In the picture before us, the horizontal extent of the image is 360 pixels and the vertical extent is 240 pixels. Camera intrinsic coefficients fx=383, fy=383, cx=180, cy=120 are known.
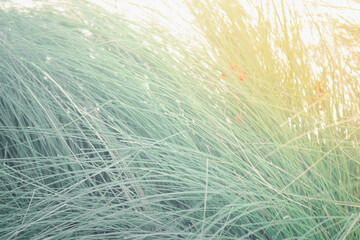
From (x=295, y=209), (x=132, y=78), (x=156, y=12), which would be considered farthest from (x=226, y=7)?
(x=295, y=209)

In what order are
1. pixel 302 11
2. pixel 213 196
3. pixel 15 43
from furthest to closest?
pixel 302 11, pixel 15 43, pixel 213 196

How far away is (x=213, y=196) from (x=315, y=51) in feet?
2.40

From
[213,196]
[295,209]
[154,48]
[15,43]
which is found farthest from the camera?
[15,43]

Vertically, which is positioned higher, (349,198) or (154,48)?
(154,48)

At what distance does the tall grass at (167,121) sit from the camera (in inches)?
42.5

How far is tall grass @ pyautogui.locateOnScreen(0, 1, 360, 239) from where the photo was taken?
42.5 inches

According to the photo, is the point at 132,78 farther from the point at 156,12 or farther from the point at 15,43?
the point at 15,43

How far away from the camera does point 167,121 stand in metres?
1.18

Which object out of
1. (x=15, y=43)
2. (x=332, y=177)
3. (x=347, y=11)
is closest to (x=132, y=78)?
(x=15, y=43)

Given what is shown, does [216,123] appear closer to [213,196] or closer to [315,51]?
[213,196]

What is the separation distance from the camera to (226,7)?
1459 millimetres

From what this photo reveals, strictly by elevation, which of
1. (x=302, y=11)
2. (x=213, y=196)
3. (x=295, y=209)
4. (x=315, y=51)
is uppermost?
(x=302, y=11)

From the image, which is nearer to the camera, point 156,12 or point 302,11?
point 156,12

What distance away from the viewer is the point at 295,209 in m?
0.96
